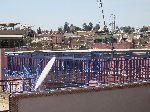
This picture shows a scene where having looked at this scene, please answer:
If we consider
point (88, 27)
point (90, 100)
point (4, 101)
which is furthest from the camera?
point (88, 27)

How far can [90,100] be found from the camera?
44.6 feet

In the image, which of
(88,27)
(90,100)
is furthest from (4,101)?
(88,27)

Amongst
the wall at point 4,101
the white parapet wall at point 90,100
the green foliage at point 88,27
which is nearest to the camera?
the white parapet wall at point 90,100

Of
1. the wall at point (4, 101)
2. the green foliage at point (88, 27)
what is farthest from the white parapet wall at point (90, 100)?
the green foliage at point (88, 27)

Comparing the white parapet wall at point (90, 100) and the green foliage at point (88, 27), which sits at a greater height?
the green foliage at point (88, 27)

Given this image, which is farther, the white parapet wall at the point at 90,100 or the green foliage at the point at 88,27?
the green foliage at the point at 88,27

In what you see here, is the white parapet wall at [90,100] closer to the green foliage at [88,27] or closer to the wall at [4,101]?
the wall at [4,101]

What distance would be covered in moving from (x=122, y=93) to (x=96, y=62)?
183cm

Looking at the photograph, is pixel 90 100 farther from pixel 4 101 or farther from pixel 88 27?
pixel 88 27

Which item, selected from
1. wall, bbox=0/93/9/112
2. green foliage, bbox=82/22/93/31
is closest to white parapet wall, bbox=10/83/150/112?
wall, bbox=0/93/9/112

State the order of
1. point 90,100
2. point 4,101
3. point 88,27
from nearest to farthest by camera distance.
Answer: point 90,100, point 4,101, point 88,27

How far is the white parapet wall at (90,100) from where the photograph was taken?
11.8m

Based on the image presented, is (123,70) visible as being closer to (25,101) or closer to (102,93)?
(102,93)

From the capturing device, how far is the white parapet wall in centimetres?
1180
